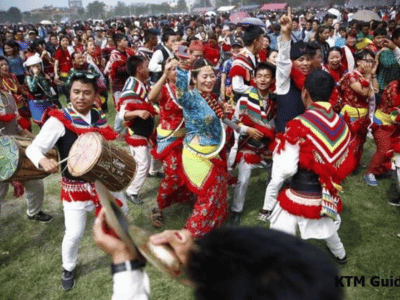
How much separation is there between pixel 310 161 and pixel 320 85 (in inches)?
24.3

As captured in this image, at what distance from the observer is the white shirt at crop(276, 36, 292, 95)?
316 cm

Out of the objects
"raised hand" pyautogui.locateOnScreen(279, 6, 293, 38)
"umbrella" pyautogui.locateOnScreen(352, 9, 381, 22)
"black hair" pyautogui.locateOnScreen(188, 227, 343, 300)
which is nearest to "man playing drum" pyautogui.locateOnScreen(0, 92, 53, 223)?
"raised hand" pyautogui.locateOnScreen(279, 6, 293, 38)

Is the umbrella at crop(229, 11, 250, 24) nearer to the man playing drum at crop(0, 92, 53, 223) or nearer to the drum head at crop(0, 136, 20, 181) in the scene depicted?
the man playing drum at crop(0, 92, 53, 223)

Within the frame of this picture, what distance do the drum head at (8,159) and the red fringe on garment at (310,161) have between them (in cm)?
220

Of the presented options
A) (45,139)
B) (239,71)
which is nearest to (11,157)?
(45,139)

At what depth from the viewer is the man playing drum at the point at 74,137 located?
272 cm

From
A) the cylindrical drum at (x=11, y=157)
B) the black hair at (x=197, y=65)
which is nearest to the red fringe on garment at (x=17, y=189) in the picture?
the cylindrical drum at (x=11, y=157)

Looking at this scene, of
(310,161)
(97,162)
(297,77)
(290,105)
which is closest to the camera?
(97,162)

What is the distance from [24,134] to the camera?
3867 millimetres

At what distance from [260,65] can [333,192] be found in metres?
1.63

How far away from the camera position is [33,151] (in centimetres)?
263

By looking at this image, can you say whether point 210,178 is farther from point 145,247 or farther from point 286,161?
point 145,247

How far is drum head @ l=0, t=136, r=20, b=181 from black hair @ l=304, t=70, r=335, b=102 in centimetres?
251

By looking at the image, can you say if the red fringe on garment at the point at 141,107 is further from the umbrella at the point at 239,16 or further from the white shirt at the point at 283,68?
the umbrella at the point at 239,16
